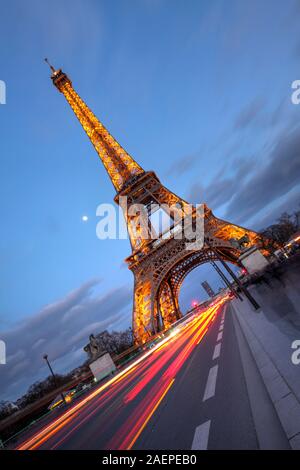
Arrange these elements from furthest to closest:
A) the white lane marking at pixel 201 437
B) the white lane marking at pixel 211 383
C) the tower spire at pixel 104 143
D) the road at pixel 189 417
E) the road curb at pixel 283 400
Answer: the tower spire at pixel 104 143 → the white lane marking at pixel 211 383 → the road at pixel 189 417 → the white lane marking at pixel 201 437 → the road curb at pixel 283 400

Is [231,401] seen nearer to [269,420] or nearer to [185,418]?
[185,418]

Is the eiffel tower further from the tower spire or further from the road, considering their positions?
the road

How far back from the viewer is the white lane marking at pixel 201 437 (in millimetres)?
3380

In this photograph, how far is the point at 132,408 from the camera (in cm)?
700

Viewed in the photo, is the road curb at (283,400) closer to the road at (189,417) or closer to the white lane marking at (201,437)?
the road at (189,417)

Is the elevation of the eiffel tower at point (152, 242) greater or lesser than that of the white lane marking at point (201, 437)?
greater

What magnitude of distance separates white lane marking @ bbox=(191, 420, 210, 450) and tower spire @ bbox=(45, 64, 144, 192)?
1615 inches

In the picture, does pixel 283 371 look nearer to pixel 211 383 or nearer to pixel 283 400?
pixel 283 400

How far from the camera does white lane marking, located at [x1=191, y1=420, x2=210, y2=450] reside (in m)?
3.38

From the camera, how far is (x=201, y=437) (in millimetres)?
3570

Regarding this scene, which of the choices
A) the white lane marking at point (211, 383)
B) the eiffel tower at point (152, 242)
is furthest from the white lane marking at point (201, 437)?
the eiffel tower at point (152, 242)

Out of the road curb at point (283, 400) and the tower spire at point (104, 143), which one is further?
the tower spire at point (104, 143)

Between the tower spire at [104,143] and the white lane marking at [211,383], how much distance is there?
127 feet
